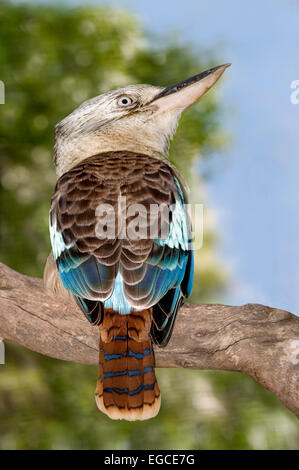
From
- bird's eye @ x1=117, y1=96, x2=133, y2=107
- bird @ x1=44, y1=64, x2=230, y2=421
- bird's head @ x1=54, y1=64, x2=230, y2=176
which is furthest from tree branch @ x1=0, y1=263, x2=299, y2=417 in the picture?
bird's eye @ x1=117, y1=96, x2=133, y2=107

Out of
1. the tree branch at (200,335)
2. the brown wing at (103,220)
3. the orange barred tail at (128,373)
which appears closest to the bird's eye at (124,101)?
the brown wing at (103,220)

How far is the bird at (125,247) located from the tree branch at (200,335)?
8 cm

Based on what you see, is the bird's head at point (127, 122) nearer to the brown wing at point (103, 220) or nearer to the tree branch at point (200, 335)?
the brown wing at point (103, 220)

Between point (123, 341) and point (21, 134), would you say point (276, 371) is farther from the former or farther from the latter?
point (21, 134)

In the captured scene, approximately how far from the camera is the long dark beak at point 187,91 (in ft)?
5.17

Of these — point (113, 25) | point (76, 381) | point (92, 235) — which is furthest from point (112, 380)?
point (113, 25)

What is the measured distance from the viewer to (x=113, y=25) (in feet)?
9.66

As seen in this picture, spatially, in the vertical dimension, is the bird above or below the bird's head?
below

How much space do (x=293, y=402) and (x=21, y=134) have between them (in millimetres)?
1889

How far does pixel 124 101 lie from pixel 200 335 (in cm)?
66

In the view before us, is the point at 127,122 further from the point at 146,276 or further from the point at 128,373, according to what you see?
the point at 128,373

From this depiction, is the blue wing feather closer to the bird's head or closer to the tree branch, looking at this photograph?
the tree branch

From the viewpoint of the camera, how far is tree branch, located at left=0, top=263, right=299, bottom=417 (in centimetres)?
135

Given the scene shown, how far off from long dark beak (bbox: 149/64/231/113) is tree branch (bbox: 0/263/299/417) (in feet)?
1.75
